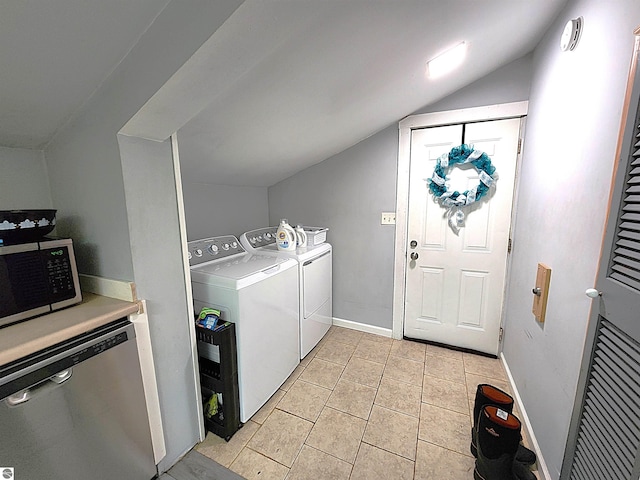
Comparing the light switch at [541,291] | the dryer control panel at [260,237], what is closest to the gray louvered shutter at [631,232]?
the light switch at [541,291]

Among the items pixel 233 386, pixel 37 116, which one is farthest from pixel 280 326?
pixel 37 116

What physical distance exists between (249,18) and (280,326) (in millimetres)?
1635

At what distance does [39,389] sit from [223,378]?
76cm

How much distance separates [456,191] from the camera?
2131mm

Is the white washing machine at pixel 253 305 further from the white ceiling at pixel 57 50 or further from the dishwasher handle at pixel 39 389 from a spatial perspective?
the white ceiling at pixel 57 50

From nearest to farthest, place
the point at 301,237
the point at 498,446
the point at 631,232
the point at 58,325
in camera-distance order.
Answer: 1. the point at 631,232
2. the point at 58,325
3. the point at 498,446
4. the point at 301,237

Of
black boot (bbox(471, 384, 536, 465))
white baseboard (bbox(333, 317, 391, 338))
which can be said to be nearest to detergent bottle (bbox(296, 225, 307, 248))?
white baseboard (bbox(333, 317, 391, 338))

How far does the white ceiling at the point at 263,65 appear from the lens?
78cm

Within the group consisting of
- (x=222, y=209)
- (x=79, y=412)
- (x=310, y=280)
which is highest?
(x=222, y=209)

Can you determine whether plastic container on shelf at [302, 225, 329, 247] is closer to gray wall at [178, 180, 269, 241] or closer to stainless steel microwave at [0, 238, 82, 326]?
gray wall at [178, 180, 269, 241]

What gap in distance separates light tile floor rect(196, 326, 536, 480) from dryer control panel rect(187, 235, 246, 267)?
1.06 m

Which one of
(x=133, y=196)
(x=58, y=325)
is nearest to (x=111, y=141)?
(x=133, y=196)

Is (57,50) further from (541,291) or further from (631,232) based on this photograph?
(541,291)

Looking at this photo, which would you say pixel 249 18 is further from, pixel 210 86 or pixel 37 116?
pixel 37 116
